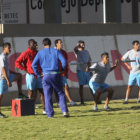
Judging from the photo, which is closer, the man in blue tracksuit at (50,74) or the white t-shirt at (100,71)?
the man in blue tracksuit at (50,74)

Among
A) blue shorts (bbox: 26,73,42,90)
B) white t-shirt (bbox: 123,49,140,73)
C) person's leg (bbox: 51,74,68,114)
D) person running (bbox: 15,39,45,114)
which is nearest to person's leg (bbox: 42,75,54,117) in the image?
person's leg (bbox: 51,74,68,114)

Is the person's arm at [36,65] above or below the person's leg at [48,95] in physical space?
above

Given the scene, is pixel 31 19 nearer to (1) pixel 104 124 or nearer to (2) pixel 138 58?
(2) pixel 138 58

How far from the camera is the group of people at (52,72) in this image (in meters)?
14.6

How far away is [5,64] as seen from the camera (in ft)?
50.2

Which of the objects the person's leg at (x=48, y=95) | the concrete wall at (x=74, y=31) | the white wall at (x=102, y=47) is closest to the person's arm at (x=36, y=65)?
the person's leg at (x=48, y=95)

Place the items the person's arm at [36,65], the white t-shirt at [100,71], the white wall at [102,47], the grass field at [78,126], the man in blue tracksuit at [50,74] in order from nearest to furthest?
the grass field at [78,126]
the man in blue tracksuit at [50,74]
the person's arm at [36,65]
the white t-shirt at [100,71]
the white wall at [102,47]

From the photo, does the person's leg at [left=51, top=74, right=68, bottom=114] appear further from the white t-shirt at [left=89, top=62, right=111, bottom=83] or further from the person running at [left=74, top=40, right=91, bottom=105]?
the person running at [left=74, top=40, right=91, bottom=105]

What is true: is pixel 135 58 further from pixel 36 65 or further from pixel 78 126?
pixel 78 126

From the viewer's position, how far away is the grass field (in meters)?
11.6

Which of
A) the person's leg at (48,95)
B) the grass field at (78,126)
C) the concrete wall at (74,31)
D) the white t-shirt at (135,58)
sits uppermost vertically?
the concrete wall at (74,31)

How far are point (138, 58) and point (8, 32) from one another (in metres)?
4.11

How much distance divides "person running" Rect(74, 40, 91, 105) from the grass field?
8.12 ft

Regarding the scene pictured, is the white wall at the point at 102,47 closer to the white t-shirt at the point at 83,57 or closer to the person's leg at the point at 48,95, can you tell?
the white t-shirt at the point at 83,57
